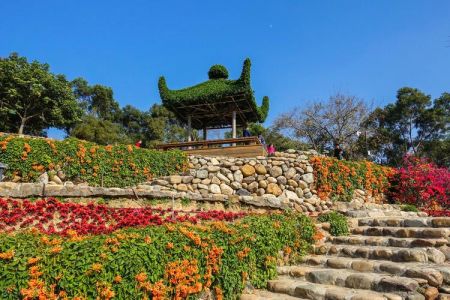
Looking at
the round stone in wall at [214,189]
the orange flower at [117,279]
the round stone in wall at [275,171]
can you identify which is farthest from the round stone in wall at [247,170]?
the orange flower at [117,279]

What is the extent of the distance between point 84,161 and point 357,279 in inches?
277

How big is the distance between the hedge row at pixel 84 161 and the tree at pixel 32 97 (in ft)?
48.8

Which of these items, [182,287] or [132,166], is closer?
[182,287]

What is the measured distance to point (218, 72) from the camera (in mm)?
16094

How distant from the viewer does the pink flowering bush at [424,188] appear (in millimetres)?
13203

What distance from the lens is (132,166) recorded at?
9.61 meters

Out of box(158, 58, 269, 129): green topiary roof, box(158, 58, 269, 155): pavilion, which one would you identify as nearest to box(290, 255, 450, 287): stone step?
box(158, 58, 269, 155): pavilion

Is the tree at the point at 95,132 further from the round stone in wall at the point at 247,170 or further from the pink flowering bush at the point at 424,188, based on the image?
the pink flowering bush at the point at 424,188

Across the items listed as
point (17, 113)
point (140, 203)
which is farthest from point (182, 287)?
point (17, 113)

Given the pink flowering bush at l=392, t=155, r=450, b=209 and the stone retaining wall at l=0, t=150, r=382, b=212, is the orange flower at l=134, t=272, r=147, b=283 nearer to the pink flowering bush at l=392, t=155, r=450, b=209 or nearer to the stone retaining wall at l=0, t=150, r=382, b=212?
the stone retaining wall at l=0, t=150, r=382, b=212

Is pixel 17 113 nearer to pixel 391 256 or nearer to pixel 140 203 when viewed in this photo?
pixel 140 203

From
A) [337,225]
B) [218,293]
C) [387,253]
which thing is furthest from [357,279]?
[337,225]

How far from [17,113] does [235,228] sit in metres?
21.1

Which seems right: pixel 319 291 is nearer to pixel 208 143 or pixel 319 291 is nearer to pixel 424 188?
pixel 208 143
